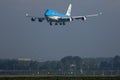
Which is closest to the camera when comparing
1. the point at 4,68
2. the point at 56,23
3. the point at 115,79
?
the point at 115,79

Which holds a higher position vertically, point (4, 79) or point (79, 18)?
point (79, 18)

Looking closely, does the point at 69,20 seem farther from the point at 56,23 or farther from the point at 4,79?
the point at 4,79

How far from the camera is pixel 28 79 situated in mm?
122500

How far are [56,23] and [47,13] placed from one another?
8300 mm

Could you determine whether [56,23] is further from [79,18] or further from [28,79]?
[28,79]

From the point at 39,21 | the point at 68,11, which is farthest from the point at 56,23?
the point at 68,11

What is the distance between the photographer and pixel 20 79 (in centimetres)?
12175

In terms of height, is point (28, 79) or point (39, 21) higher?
point (39, 21)

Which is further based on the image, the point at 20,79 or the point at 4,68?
the point at 4,68

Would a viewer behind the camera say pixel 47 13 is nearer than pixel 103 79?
No

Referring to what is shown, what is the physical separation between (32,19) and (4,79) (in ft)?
152

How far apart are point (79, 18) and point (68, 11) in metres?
27.1

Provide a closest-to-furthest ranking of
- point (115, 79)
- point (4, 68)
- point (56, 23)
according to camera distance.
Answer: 1. point (115, 79)
2. point (56, 23)
3. point (4, 68)

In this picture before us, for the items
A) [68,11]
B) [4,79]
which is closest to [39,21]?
[68,11]
